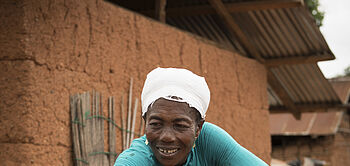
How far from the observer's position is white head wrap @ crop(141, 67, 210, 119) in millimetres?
2252

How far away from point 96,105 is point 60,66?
54cm

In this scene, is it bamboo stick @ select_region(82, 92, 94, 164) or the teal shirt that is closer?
the teal shirt

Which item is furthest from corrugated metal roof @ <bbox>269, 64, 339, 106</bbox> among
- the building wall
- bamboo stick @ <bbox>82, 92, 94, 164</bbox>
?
the building wall

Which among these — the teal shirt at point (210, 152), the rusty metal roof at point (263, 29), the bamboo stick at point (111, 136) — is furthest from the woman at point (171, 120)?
the rusty metal roof at point (263, 29)

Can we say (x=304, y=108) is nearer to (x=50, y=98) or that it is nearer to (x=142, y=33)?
(x=142, y=33)

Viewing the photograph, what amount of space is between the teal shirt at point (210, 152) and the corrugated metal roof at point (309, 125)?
14.5 metres

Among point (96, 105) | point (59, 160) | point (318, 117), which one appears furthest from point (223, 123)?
point (318, 117)

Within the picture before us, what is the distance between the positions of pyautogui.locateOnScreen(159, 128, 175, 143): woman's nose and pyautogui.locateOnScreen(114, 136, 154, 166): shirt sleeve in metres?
0.15

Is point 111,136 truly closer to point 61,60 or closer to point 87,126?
point 87,126

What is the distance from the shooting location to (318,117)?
17375 millimetres

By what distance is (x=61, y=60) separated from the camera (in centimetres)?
468

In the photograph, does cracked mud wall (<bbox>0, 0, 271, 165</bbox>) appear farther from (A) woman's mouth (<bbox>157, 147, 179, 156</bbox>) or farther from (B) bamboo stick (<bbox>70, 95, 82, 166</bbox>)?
(A) woman's mouth (<bbox>157, 147, 179, 156</bbox>)

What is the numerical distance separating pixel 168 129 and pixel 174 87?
174 mm

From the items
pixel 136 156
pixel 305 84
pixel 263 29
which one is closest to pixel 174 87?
pixel 136 156
